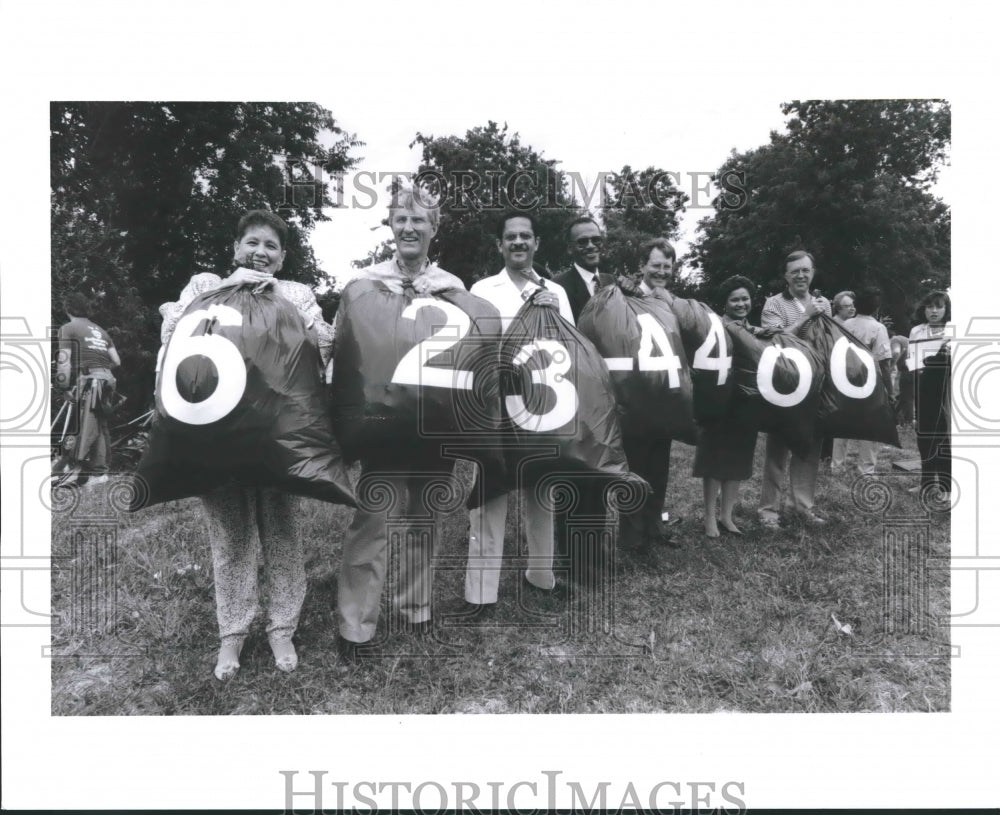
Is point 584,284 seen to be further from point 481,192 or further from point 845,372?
point 845,372

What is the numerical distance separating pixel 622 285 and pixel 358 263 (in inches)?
45.5

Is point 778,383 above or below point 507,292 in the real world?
below

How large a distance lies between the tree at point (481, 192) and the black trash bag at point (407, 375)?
2.04 feet

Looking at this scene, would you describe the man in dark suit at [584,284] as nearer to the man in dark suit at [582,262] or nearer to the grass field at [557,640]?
the man in dark suit at [582,262]

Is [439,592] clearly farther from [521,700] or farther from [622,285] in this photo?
[622,285]

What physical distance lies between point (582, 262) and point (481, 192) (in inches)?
24.6

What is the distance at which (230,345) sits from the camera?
1.71 metres

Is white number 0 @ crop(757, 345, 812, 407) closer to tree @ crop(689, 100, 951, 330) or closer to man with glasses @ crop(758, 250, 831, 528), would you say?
man with glasses @ crop(758, 250, 831, 528)

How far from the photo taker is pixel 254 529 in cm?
194

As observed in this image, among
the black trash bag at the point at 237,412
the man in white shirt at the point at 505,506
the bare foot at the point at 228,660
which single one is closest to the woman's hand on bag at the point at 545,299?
the man in white shirt at the point at 505,506

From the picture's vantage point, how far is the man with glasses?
3012 mm

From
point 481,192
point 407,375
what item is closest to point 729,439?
point 481,192

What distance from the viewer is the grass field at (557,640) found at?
6.54 feet

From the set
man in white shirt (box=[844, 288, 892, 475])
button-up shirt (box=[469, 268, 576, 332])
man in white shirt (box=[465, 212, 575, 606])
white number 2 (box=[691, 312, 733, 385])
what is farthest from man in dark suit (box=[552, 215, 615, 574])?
man in white shirt (box=[844, 288, 892, 475])
